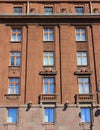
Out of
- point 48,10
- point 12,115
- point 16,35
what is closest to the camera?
point 12,115

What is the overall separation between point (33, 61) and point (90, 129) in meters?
9.07

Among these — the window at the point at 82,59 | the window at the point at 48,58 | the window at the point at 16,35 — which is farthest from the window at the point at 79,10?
the window at the point at 16,35

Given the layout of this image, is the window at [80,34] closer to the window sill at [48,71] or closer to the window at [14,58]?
the window sill at [48,71]

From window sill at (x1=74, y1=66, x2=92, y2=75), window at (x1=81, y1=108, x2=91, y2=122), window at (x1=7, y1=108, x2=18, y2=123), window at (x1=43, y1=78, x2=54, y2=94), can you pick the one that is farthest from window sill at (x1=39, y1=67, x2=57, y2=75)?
window at (x1=81, y1=108, x2=91, y2=122)

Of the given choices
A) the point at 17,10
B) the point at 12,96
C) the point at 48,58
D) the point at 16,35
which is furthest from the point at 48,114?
the point at 17,10

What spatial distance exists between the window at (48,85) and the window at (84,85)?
2.82m

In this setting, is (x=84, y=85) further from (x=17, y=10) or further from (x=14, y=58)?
(x=17, y=10)

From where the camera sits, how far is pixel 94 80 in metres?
31.3

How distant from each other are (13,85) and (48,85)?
11.7ft

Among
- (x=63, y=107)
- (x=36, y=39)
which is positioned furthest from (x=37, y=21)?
(x=63, y=107)

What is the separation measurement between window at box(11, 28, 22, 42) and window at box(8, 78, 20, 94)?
4.76 metres

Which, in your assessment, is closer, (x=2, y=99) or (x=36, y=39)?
(x=2, y=99)

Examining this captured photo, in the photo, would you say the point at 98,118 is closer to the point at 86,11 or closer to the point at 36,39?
the point at 36,39

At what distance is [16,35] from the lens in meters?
33.9
